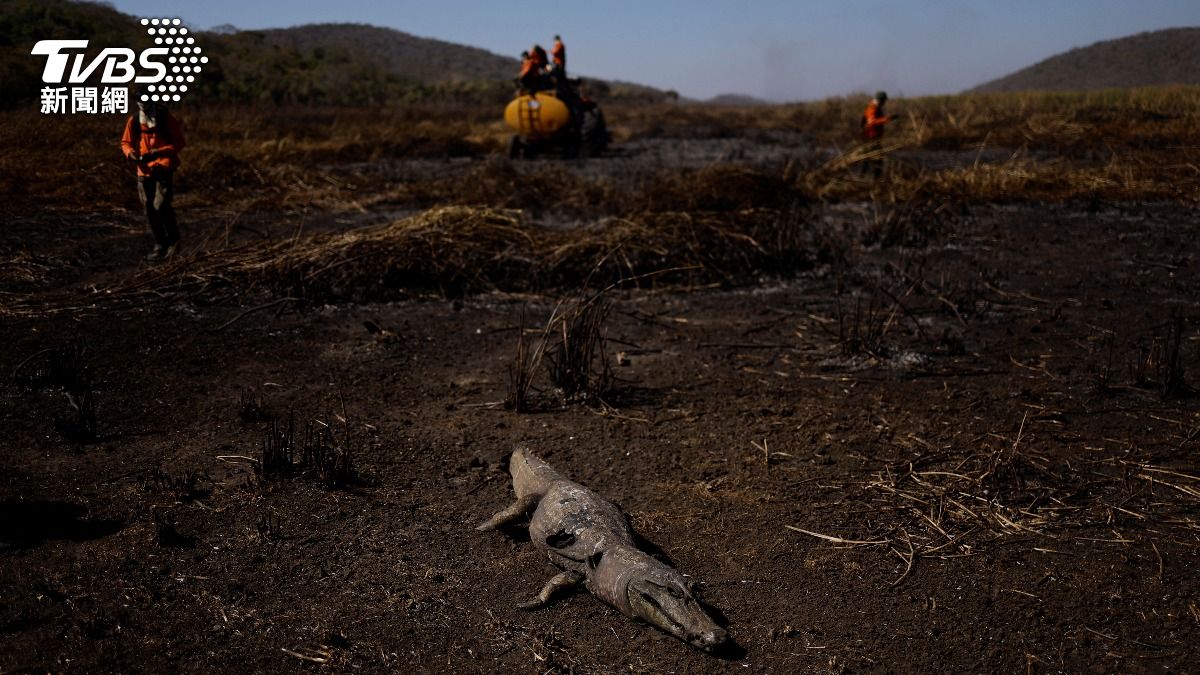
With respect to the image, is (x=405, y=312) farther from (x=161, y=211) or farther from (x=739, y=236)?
(x=739, y=236)

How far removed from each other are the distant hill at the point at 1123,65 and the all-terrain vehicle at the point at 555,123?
266 ft

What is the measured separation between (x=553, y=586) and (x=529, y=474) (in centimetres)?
83

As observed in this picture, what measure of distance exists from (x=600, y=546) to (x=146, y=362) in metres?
4.21

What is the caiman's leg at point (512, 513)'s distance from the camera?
3.96m

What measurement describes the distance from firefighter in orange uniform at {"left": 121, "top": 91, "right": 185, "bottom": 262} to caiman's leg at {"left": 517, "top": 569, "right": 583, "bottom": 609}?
6215mm

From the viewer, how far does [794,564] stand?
3668 mm

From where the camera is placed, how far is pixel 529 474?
417 centimetres

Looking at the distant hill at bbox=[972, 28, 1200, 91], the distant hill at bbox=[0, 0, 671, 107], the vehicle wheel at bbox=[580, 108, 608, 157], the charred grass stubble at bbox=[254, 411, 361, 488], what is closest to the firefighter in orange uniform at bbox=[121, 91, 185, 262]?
the charred grass stubble at bbox=[254, 411, 361, 488]

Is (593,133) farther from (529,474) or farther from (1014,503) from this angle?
(1014,503)

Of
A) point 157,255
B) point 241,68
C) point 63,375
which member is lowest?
point 63,375

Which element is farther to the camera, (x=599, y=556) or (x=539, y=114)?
(x=539, y=114)

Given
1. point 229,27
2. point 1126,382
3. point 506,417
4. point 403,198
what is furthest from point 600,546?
point 229,27

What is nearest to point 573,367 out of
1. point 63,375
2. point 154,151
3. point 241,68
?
point 63,375

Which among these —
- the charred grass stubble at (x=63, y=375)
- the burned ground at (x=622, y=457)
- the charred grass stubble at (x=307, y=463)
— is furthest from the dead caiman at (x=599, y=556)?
the charred grass stubble at (x=63, y=375)
